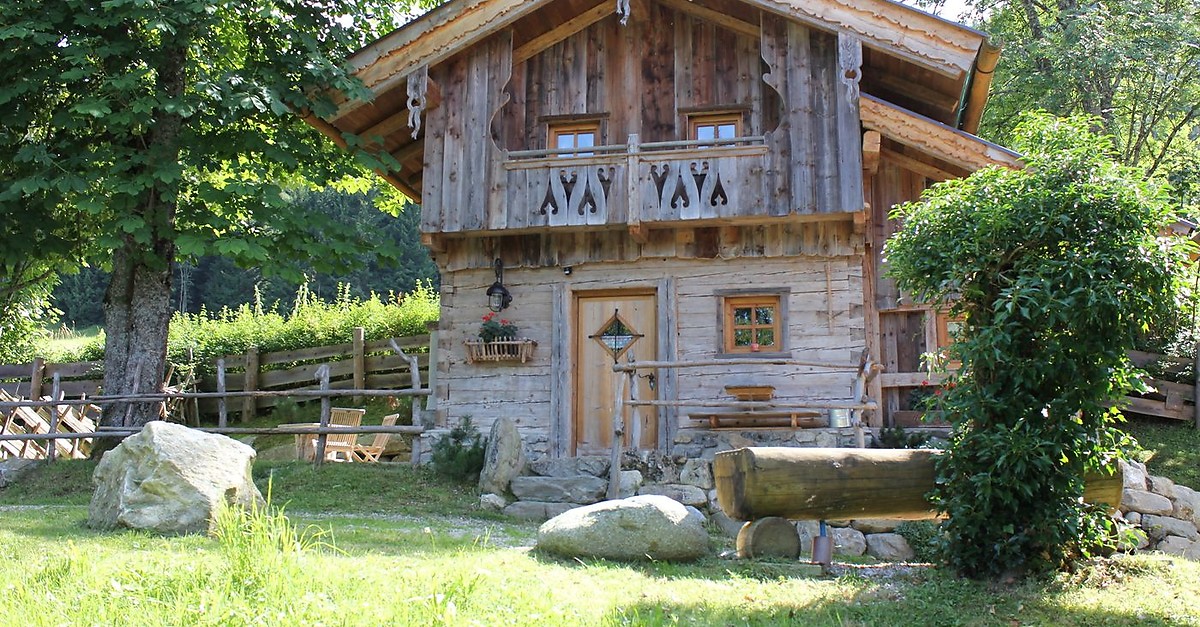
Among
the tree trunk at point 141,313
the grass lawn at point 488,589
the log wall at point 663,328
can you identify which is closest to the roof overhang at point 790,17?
the tree trunk at point 141,313

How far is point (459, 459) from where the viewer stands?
13805 millimetres

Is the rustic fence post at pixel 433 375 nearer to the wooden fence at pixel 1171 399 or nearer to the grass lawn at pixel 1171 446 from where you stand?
the grass lawn at pixel 1171 446

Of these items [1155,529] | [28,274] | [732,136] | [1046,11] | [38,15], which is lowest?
[1155,529]

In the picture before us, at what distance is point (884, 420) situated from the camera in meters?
14.8

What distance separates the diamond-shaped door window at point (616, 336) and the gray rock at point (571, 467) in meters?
2.12

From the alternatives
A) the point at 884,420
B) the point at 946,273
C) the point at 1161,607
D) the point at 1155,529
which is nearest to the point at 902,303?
the point at 884,420

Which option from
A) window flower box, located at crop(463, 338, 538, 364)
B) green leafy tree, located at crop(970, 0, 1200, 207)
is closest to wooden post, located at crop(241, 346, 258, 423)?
window flower box, located at crop(463, 338, 538, 364)

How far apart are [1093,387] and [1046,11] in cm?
1709

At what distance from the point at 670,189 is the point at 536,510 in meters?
4.69

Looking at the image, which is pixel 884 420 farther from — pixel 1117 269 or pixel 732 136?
pixel 1117 269

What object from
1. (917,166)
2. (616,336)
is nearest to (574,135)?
(616,336)

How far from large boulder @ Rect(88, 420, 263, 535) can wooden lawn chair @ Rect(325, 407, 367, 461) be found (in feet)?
20.2

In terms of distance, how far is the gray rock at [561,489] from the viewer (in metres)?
12.6

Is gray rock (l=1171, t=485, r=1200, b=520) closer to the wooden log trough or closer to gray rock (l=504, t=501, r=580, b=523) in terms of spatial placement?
the wooden log trough
